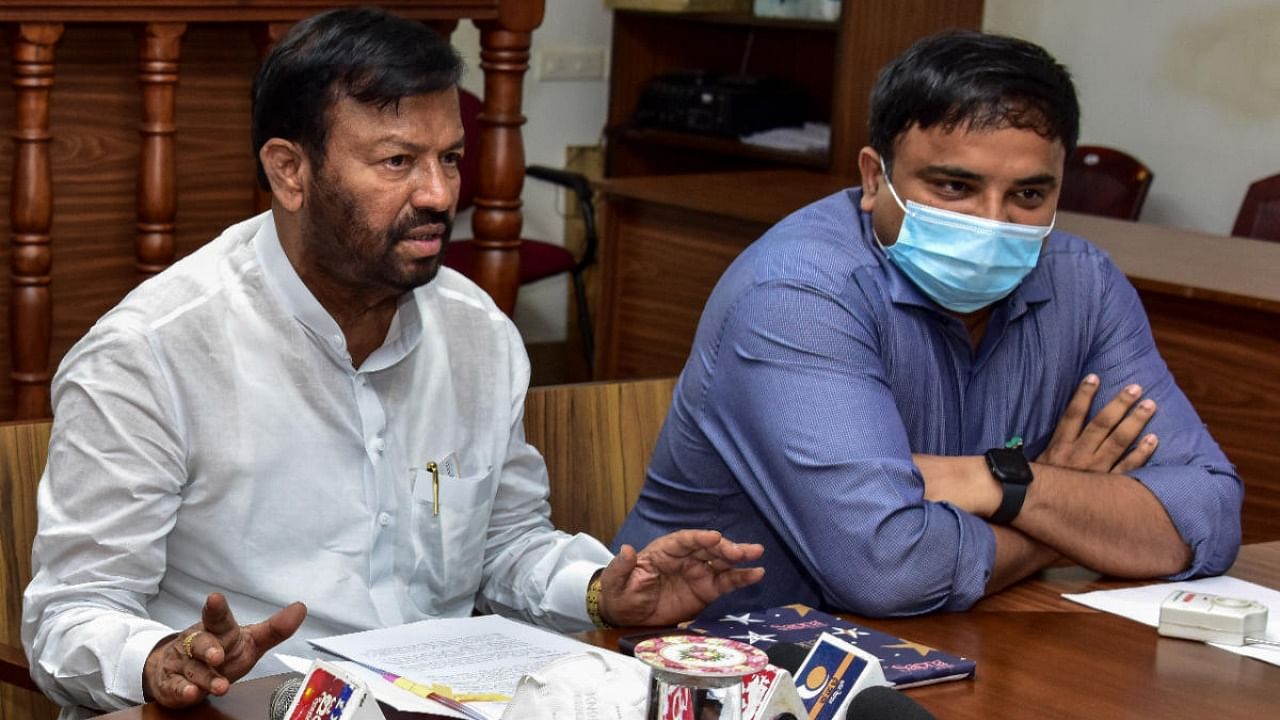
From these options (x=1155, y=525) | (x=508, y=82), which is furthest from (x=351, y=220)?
(x=508, y=82)

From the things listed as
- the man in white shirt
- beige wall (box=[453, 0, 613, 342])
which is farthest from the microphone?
beige wall (box=[453, 0, 613, 342])

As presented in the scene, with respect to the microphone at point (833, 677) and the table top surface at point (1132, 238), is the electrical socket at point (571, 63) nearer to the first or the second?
the table top surface at point (1132, 238)

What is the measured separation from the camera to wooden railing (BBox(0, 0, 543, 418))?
2.83 m

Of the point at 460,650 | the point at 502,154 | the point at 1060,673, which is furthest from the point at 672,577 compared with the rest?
the point at 502,154

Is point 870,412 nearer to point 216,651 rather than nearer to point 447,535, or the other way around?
point 447,535

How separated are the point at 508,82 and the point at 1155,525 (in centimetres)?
178

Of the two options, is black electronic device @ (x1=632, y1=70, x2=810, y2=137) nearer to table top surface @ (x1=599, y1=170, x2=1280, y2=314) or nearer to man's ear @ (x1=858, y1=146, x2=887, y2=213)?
table top surface @ (x1=599, y1=170, x2=1280, y2=314)

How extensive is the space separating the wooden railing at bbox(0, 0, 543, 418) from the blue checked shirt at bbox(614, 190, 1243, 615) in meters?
1.29

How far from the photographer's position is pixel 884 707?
1.14 m

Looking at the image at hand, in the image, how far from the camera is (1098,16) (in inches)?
209

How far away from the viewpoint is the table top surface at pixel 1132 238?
9.87ft

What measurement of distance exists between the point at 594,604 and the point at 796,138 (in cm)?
397

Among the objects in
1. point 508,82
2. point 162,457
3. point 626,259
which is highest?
point 508,82

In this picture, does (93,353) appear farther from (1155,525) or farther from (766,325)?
(1155,525)
